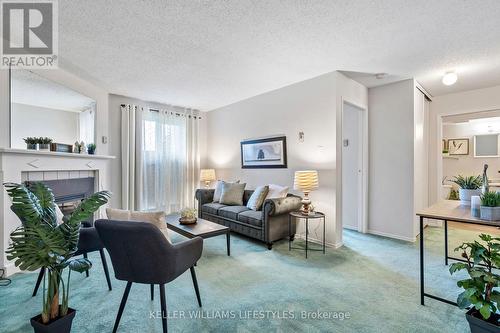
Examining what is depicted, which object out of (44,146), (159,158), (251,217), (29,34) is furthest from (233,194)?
(29,34)

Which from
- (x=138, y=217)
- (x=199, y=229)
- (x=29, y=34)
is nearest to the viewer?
(x=138, y=217)

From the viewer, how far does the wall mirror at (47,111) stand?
2.70m

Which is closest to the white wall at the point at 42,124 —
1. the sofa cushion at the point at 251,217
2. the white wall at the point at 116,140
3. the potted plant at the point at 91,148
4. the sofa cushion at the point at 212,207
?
the potted plant at the point at 91,148

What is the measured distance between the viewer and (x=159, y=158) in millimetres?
5113

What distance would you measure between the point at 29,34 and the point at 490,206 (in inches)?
174

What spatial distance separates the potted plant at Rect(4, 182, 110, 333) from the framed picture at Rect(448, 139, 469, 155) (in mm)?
7702

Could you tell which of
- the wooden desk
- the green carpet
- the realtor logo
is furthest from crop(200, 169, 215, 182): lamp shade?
the wooden desk

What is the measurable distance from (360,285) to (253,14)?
2.75 m

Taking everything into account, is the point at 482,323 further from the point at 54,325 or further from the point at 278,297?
the point at 54,325

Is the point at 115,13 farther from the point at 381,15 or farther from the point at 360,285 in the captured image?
the point at 360,285

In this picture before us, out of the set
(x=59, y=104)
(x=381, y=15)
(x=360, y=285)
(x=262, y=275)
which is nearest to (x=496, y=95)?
(x=381, y=15)

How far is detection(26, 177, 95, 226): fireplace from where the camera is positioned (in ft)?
10.4

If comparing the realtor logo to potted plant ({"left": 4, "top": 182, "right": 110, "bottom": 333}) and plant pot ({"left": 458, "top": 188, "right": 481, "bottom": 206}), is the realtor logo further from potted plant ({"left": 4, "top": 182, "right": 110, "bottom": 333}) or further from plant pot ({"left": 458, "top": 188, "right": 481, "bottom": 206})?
plant pot ({"left": 458, "top": 188, "right": 481, "bottom": 206})

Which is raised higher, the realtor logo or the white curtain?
the realtor logo
